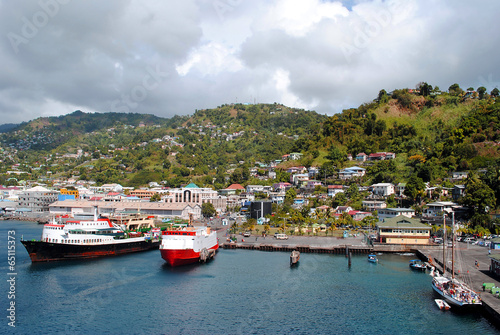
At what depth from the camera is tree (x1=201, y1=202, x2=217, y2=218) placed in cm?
8512

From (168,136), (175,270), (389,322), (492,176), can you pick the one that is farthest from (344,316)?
(168,136)

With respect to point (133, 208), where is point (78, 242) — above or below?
below

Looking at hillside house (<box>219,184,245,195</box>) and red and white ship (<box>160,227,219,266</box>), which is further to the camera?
hillside house (<box>219,184,245,195</box>)

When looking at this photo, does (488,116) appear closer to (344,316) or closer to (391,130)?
(391,130)

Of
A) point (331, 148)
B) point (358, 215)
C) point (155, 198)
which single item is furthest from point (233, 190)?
point (358, 215)

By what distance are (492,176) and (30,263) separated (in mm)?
62789

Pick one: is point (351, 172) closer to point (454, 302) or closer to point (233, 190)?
point (233, 190)

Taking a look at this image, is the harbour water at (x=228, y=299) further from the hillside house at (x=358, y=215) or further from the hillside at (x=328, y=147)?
the hillside at (x=328, y=147)

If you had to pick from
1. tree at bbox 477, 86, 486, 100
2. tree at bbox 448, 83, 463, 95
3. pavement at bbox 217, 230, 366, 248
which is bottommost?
pavement at bbox 217, 230, 366, 248

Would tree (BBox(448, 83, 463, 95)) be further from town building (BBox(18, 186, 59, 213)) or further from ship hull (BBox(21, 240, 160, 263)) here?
town building (BBox(18, 186, 59, 213))

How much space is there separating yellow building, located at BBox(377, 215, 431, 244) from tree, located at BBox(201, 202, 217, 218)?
43.1m

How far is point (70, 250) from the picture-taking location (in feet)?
141

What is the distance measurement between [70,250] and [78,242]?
1.23m

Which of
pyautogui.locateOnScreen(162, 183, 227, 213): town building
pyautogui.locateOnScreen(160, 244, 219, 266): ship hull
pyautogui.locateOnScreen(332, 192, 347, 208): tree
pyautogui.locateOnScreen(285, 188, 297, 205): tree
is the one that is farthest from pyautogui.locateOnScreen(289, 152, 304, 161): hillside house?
pyautogui.locateOnScreen(160, 244, 219, 266): ship hull
